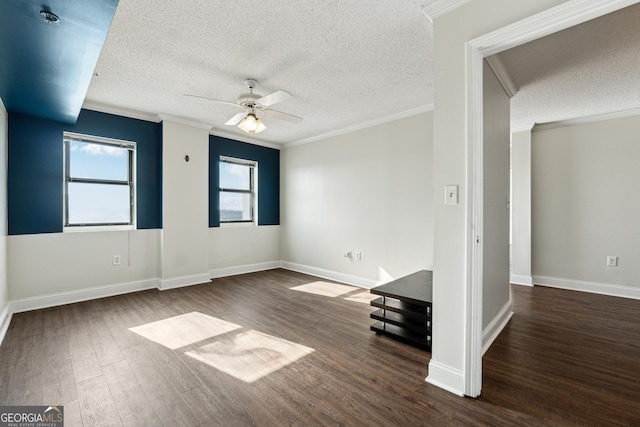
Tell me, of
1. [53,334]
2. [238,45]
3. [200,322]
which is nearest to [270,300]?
[200,322]

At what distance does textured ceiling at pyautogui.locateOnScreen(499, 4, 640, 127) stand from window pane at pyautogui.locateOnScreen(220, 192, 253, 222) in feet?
14.7

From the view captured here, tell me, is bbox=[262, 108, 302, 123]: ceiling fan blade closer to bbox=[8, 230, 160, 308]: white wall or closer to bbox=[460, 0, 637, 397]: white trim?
bbox=[460, 0, 637, 397]: white trim

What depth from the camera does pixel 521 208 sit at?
A: 15.1 feet

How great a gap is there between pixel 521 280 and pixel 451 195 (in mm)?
3773

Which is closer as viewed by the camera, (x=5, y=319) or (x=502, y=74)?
(x=502, y=74)

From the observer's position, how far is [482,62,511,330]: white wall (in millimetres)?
2398

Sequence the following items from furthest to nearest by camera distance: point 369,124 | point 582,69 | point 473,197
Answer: point 369,124
point 582,69
point 473,197

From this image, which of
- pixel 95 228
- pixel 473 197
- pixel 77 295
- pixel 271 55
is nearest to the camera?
pixel 473 197

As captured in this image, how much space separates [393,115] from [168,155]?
11.2 feet

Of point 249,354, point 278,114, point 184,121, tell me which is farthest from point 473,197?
point 184,121

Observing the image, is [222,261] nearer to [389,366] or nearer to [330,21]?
[389,366]

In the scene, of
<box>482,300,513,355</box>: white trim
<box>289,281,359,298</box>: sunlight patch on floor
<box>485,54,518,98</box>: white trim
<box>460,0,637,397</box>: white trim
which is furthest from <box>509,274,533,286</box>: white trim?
<box>460,0,637,397</box>: white trim

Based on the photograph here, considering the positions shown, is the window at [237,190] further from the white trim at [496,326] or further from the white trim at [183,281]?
the white trim at [496,326]

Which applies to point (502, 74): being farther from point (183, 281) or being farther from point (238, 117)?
point (183, 281)
